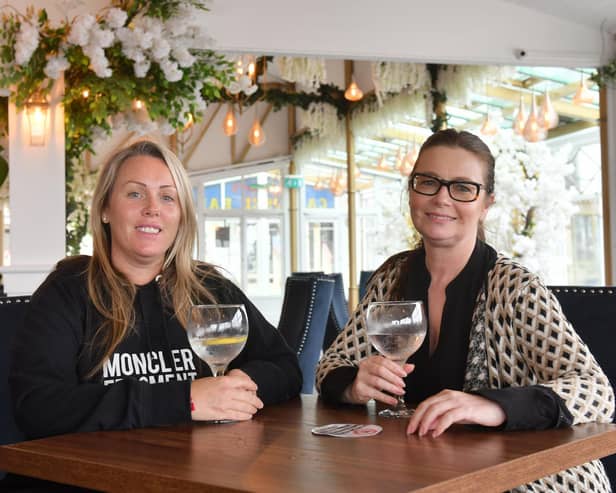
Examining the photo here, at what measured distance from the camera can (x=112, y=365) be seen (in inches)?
85.4

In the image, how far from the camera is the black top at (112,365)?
187 centimetres

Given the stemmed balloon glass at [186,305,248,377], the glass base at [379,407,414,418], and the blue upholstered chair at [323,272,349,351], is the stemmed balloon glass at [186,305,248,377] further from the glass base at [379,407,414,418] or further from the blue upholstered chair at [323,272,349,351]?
the blue upholstered chair at [323,272,349,351]

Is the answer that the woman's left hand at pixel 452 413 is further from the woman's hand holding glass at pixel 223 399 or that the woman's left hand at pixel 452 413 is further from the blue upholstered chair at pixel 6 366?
the blue upholstered chair at pixel 6 366

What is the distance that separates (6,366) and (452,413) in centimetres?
145

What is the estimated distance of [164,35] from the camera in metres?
5.99

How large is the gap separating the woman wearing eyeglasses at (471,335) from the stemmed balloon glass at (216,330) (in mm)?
312

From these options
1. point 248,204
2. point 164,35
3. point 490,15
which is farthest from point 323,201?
point 164,35

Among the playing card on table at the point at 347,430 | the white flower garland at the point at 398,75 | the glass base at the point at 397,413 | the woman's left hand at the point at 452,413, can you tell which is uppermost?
the white flower garland at the point at 398,75

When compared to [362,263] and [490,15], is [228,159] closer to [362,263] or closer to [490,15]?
[362,263]

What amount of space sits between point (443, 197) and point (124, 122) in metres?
4.77

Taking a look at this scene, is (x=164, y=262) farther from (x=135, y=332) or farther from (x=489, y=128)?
(x=489, y=128)

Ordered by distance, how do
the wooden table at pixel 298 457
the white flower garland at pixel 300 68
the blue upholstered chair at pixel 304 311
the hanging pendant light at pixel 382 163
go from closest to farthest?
1. the wooden table at pixel 298 457
2. the blue upholstered chair at pixel 304 311
3. the white flower garland at pixel 300 68
4. the hanging pendant light at pixel 382 163

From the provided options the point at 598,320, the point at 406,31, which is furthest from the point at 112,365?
the point at 406,31

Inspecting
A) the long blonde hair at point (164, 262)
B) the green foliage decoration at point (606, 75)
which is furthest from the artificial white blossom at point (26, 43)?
the green foliage decoration at point (606, 75)
